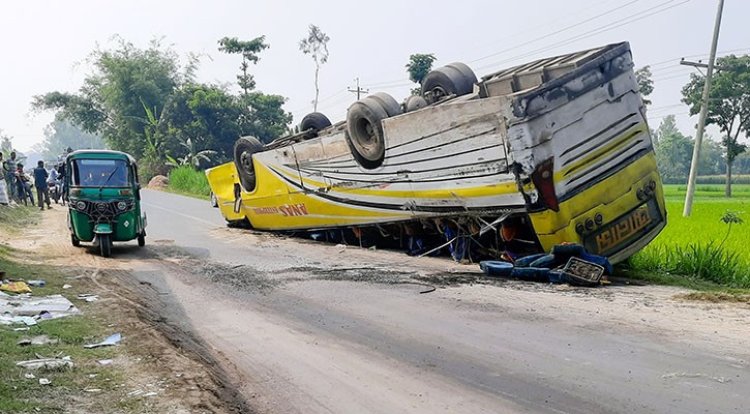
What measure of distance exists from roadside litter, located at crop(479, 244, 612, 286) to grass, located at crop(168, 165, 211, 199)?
2747 centimetres

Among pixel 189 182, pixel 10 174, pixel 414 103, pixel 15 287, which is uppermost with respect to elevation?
pixel 414 103

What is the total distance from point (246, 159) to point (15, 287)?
9197 millimetres

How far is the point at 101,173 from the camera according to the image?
13570 millimetres

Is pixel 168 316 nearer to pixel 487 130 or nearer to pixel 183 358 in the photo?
pixel 183 358

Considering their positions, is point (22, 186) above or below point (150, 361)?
above

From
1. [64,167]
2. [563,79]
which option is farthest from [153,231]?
[563,79]

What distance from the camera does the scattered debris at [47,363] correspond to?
531cm

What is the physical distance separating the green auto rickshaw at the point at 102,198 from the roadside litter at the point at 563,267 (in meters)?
7.57

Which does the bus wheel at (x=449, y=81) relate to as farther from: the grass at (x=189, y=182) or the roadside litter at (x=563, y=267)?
the grass at (x=189, y=182)

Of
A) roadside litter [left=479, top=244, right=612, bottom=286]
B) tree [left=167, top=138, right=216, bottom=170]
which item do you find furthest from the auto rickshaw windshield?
tree [left=167, top=138, right=216, bottom=170]

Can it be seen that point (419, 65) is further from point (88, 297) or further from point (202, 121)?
point (88, 297)

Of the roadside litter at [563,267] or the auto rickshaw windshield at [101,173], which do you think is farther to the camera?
the auto rickshaw windshield at [101,173]

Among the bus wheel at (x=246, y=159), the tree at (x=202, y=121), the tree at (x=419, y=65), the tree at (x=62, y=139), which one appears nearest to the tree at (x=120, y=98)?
the tree at (x=202, y=121)

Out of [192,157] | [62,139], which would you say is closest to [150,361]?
[192,157]
